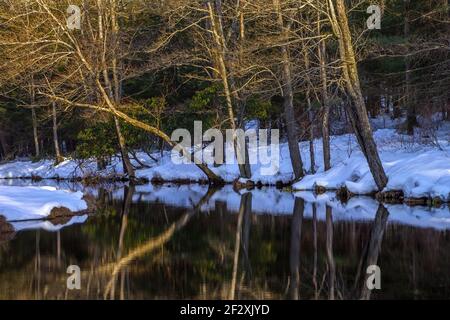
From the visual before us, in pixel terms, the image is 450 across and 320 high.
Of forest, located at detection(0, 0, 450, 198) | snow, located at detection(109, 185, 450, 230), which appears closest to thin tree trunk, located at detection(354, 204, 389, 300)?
snow, located at detection(109, 185, 450, 230)

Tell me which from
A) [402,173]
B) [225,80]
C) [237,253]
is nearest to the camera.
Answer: [237,253]

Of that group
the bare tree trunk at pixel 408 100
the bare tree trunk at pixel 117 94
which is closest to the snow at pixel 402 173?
the bare tree trunk at pixel 408 100

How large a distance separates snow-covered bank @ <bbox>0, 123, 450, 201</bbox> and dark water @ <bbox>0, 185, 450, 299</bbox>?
1.56 metres

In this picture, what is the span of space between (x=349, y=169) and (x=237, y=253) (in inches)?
474

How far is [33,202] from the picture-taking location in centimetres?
1551

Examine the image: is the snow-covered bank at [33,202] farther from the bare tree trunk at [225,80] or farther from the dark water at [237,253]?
the bare tree trunk at [225,80]

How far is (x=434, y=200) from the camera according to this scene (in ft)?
55.3

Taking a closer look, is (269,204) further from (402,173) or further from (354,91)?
(354,91)

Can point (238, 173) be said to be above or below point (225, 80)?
below

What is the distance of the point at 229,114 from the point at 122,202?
789 centimetres

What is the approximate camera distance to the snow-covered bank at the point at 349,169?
1759 centimetres

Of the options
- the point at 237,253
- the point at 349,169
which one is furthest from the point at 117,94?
the point at 237,253

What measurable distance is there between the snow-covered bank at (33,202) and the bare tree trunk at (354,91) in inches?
328

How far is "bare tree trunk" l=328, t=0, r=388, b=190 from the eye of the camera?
1823 centimetres
